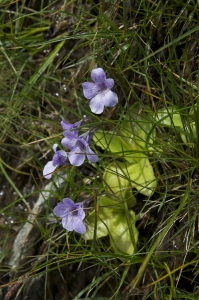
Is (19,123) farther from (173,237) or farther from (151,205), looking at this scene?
(173,237)

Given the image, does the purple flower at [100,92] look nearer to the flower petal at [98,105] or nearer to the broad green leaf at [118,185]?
the flower petal at [98,105]

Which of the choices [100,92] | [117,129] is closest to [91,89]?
[100,92]

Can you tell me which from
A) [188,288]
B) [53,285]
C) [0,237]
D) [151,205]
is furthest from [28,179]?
[188,288]

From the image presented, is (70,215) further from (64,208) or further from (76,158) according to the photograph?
(76,158)

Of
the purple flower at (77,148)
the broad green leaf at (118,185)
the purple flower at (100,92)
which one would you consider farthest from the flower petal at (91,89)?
the broad green leaf at (118,185)

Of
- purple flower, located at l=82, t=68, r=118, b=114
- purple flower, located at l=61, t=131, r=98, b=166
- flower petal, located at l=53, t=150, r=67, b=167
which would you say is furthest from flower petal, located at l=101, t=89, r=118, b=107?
flower petal, located at l=53, t=150, r=67, b=167

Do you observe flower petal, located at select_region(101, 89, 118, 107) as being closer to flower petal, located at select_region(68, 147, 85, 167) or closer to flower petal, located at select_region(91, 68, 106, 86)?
flower petal, located at select_region(91, 68, 106, 86)
